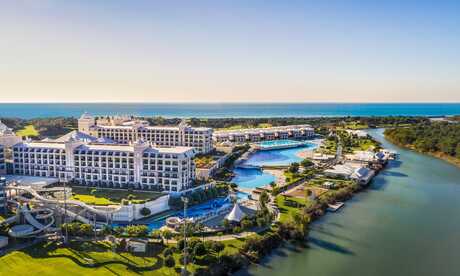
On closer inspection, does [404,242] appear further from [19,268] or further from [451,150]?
[451,150]

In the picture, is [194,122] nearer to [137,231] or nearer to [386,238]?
[137,231]

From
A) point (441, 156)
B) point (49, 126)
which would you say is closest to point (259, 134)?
point (441, 156)

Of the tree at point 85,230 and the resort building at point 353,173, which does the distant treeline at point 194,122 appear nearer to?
the tree at point 85,230

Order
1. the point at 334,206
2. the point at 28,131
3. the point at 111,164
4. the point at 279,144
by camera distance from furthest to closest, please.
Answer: the point at 28,131 < the point at 279,144 < the point at 111,164 < the point at 334,206

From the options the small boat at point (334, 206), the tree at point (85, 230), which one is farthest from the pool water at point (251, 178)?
the tree at point (85, 230)

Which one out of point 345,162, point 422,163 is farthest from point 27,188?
point 422,163

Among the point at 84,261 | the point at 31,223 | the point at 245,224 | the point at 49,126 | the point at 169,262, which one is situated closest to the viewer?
the point at 169,262

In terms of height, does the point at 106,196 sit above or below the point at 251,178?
above
